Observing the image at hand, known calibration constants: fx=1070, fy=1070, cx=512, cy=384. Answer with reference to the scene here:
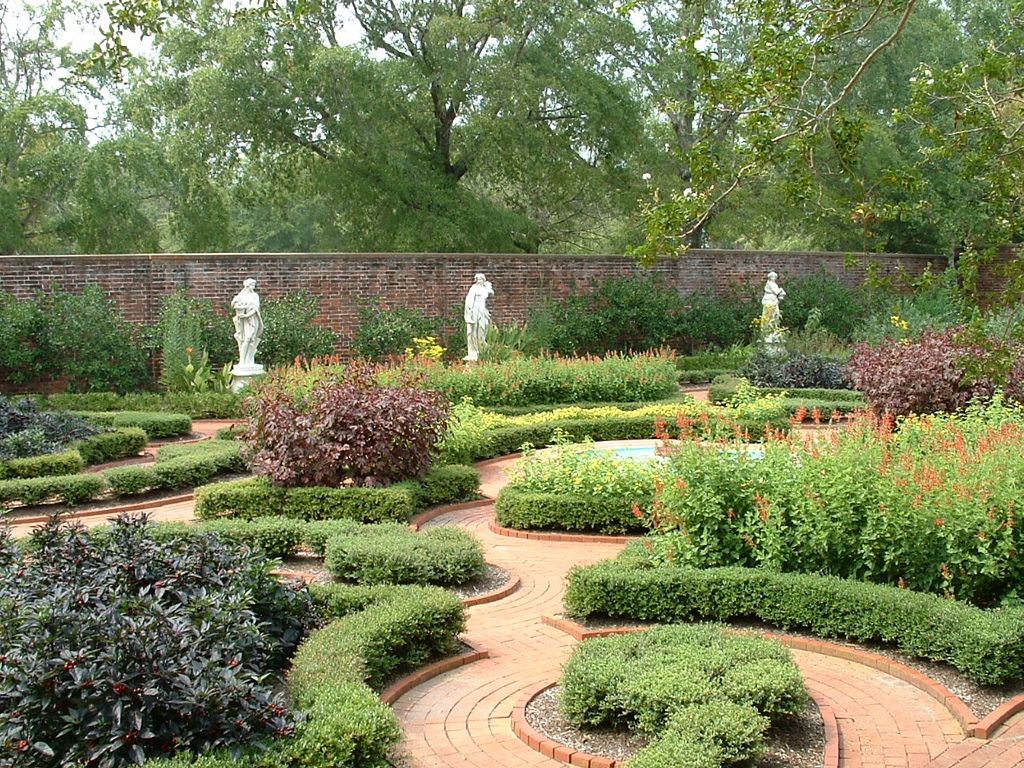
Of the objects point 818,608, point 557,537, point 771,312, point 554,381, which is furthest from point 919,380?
point 771,312

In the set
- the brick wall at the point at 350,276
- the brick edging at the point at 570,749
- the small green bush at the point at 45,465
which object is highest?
the brick wall at the point at 350,276

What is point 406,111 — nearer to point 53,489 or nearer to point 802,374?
point 802,374

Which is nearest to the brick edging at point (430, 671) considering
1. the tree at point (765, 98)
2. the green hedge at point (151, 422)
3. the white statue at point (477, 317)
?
the tree at point (765, 98)

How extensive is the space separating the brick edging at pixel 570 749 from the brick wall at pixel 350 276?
1302 centimetres

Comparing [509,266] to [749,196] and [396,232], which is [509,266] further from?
[749,196]

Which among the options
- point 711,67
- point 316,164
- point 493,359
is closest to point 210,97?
point 316,164

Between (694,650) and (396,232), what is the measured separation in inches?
784

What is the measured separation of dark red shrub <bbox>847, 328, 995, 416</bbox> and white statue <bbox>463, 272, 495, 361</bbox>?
6.51 meters

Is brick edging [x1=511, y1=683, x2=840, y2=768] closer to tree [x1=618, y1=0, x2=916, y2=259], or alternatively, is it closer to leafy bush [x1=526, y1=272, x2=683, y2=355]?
tree [x1=618, y1=0, x2=916, y2=259]

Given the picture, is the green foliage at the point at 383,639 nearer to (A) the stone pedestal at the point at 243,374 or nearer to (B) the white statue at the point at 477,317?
(A) the stone pedestal at the point at 243,374

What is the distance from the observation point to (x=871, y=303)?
24.4m

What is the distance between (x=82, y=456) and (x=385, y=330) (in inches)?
322

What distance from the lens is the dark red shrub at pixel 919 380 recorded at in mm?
11961

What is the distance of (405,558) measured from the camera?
654 cm
